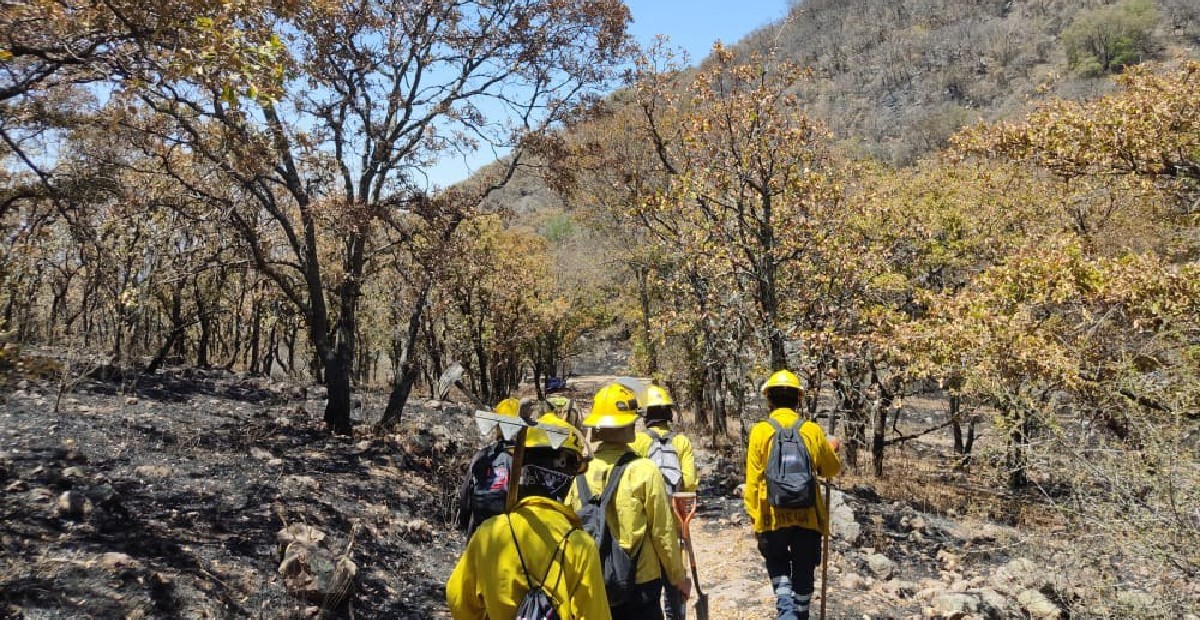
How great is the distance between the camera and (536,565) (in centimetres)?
239

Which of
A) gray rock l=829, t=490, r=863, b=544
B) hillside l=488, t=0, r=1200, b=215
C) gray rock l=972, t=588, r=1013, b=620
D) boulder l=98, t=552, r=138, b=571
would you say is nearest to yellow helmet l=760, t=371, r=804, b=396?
gray rock l=972, t=588, r=1013, b=620

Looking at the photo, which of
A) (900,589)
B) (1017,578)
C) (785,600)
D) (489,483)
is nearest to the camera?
(489,483)

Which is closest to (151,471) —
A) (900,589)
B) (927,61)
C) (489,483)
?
(489,483)

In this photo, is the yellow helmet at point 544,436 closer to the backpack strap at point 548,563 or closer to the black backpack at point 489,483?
the backpack strap at point 548,563

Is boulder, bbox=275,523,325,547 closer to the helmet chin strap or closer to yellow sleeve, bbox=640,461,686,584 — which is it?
yellow sleeve, bbox=640,461,686,584

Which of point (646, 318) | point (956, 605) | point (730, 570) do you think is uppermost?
Result: point (646, 318)

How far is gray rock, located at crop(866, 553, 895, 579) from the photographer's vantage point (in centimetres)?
760

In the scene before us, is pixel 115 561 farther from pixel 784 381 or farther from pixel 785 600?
pixel 784 381

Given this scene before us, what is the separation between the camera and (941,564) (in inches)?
332

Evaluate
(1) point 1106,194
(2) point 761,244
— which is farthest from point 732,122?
(1) point 1106,194

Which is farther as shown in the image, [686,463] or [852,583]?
[852,583]

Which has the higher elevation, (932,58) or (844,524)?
(932,58)

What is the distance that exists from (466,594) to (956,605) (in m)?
5.52

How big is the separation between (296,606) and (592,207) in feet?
55.9
